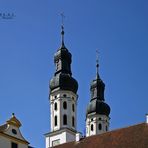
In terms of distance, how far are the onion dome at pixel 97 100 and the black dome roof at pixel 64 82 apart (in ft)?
19.5

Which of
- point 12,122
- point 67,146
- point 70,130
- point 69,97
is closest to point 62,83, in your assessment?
point 69,97

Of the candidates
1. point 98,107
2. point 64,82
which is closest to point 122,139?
point 64,82

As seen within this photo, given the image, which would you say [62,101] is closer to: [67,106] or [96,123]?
[67,106]

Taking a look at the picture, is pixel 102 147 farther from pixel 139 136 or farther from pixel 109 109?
A: pixel 109 109

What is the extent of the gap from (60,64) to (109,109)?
9.68 meters

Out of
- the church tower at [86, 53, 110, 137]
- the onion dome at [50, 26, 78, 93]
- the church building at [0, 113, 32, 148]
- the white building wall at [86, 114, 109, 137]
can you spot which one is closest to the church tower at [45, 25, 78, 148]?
the onion dome at [50, 26, 78, 93]

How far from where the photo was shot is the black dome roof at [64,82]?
6481 cm

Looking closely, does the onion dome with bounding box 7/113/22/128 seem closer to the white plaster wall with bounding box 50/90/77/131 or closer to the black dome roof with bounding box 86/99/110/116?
the white plaster wall with bounding box 50/90/77/131

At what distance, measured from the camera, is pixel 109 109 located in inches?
2827

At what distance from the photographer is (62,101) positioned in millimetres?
63969

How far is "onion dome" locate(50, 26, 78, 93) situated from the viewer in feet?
213

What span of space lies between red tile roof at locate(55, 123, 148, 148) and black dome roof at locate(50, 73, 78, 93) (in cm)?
1794

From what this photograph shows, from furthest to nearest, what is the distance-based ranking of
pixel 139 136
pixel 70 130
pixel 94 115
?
1. pixel 94 115
2. pixel 70 130
3. pixel 139 136

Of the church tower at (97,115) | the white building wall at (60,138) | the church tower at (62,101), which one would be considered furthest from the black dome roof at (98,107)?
the white building wall at (60,138)
